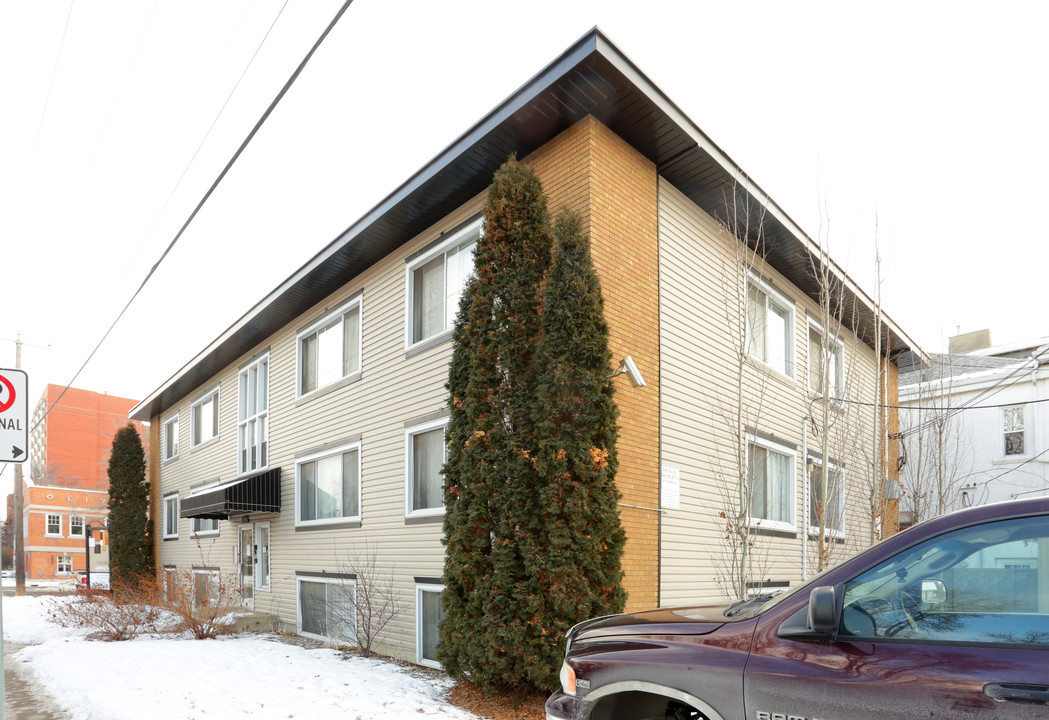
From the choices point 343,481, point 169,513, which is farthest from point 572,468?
point 169,513

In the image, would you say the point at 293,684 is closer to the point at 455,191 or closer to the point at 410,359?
the point at 410,359

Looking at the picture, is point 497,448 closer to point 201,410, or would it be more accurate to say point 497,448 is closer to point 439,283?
point 439,283

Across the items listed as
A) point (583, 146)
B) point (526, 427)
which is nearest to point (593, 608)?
point (526, 427)

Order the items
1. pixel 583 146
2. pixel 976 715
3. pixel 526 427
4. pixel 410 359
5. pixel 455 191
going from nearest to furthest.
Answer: pixel 976 715 < pixel 526 427 < pixel 583 146 < pixel 455 191 < pixel 410 359

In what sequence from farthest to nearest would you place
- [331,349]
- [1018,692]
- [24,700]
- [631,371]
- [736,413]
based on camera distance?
1. [331,349]
2. [736,413]
3. [631,371]
4. [24,700]
5. [1018,692]

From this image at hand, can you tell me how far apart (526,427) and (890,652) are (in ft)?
17.6

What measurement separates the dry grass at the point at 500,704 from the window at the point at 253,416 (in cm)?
1085

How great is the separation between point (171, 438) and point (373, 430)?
16018 mm

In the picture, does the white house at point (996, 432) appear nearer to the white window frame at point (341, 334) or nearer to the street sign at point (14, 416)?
the white window frame at point (341, 334)

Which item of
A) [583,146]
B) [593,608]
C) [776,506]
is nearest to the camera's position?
[593,608]

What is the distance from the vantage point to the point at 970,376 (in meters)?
20.8

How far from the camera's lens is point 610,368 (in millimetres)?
8133

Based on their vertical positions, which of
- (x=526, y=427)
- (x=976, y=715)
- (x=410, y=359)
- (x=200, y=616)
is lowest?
(x=200, y=616)

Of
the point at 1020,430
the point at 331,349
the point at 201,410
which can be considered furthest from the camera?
the point at 201,410
